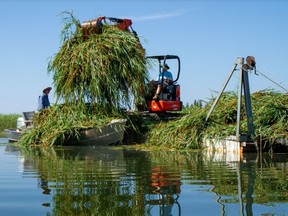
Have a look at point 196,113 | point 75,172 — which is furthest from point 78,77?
point 75,172

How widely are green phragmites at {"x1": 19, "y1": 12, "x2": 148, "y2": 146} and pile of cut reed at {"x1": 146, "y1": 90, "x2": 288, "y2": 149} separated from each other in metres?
2.33

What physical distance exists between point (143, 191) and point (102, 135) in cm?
1120

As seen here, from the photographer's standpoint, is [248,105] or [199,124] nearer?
[248,105]

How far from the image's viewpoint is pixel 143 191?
18.9 ft

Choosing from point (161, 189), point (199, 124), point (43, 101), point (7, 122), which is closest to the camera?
point (161, 189)

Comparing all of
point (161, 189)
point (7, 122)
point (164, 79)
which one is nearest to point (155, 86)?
point (164, 79)

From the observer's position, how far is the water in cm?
469

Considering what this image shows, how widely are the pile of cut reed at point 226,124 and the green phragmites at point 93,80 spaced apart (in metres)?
2.33

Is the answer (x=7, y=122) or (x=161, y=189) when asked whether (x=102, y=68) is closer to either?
(x=161, y=189)

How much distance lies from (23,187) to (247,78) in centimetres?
879

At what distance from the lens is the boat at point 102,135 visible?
55.0 ft

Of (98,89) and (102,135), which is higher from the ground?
(98,89)

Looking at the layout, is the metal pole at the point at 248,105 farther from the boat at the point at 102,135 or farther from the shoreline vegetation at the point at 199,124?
the boat at the point at 102,135

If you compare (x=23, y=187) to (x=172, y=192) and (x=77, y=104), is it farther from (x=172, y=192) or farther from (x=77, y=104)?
(x=77, y=104)
